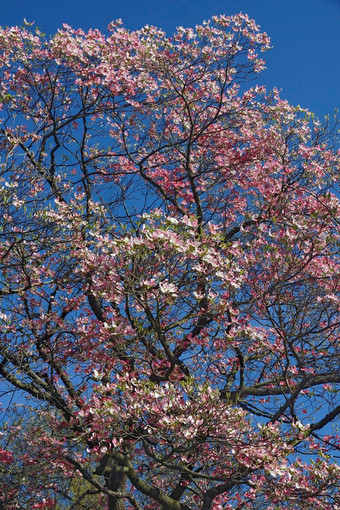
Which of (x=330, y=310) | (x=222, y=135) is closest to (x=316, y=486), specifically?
(x=330, y=310)

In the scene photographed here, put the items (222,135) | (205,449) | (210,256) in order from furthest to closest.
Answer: (222,135)
(205,449)
(210,256)

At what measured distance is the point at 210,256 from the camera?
6.16 m

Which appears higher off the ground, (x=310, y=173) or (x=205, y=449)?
(x=310, y=173)

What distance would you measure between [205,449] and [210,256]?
238 cm

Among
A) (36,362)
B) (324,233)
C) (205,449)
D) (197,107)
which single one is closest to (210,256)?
(324,233)

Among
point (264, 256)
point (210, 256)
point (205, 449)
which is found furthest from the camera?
point (264, 256)

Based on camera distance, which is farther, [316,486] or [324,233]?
[324,233]

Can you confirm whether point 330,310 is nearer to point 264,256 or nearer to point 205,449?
point 264,256

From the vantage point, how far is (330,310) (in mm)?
7176

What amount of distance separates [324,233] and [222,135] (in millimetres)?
4619

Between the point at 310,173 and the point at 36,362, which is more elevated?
the point at 310,173

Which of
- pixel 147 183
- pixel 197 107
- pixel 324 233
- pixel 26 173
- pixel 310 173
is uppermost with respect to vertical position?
pixel 197 107

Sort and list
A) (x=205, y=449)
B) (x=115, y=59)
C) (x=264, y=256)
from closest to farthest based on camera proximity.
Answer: (x=205, y=449), (x=264, y=256), (x=115, y=59)

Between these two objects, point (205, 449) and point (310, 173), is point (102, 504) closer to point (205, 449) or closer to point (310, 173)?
point (205, 449)
